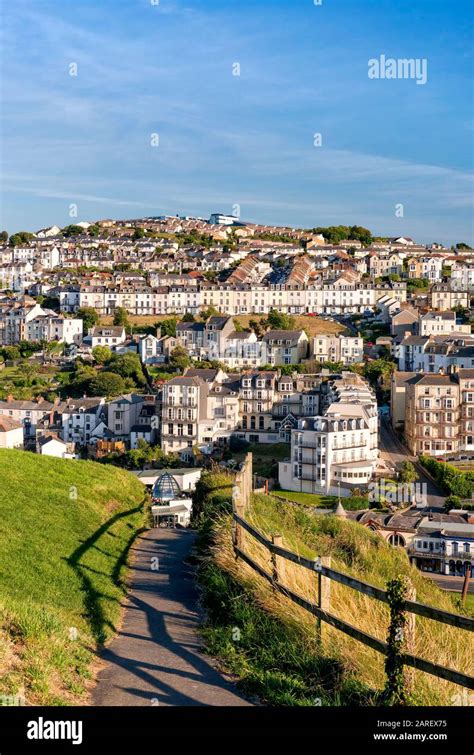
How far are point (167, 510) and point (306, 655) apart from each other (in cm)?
961

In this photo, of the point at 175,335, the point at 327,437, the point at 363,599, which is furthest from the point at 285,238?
the point at 363,599

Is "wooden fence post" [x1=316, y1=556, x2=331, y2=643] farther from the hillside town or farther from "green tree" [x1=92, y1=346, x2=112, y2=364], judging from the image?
"green tree" [x1=92, y1=346, x2=112, y2=364]

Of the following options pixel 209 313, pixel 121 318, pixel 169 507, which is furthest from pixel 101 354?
pixel 169 507

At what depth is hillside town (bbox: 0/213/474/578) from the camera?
130ft

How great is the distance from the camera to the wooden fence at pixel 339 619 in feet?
16.8

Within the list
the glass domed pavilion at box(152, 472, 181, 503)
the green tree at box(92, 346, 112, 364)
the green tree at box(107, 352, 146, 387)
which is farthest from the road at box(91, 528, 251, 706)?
the green tree at box(92, 346, 112, 364)

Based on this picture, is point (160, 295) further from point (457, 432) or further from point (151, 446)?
point (457, 432)

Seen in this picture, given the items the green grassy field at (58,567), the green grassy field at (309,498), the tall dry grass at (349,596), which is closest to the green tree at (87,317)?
the green grassy field at (309,498)

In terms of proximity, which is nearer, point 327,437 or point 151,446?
point 327,437

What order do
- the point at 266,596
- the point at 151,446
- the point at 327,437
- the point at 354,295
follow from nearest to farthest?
the point at 266,596, the point at 327,437, the point at 151,446, the point at 354,295

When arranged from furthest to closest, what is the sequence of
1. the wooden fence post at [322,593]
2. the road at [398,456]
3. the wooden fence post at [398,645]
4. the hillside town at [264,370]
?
the hillside town at [264,370], the road at [398,456], the wooden fence post at [322,593], the wooden fence post at [398,645]

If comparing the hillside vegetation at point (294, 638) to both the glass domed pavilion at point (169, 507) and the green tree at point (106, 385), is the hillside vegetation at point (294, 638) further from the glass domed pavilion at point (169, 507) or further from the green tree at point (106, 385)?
the green tree at point (106, 385)

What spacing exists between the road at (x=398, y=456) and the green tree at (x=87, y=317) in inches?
1303

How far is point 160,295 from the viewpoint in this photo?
83688 mm
